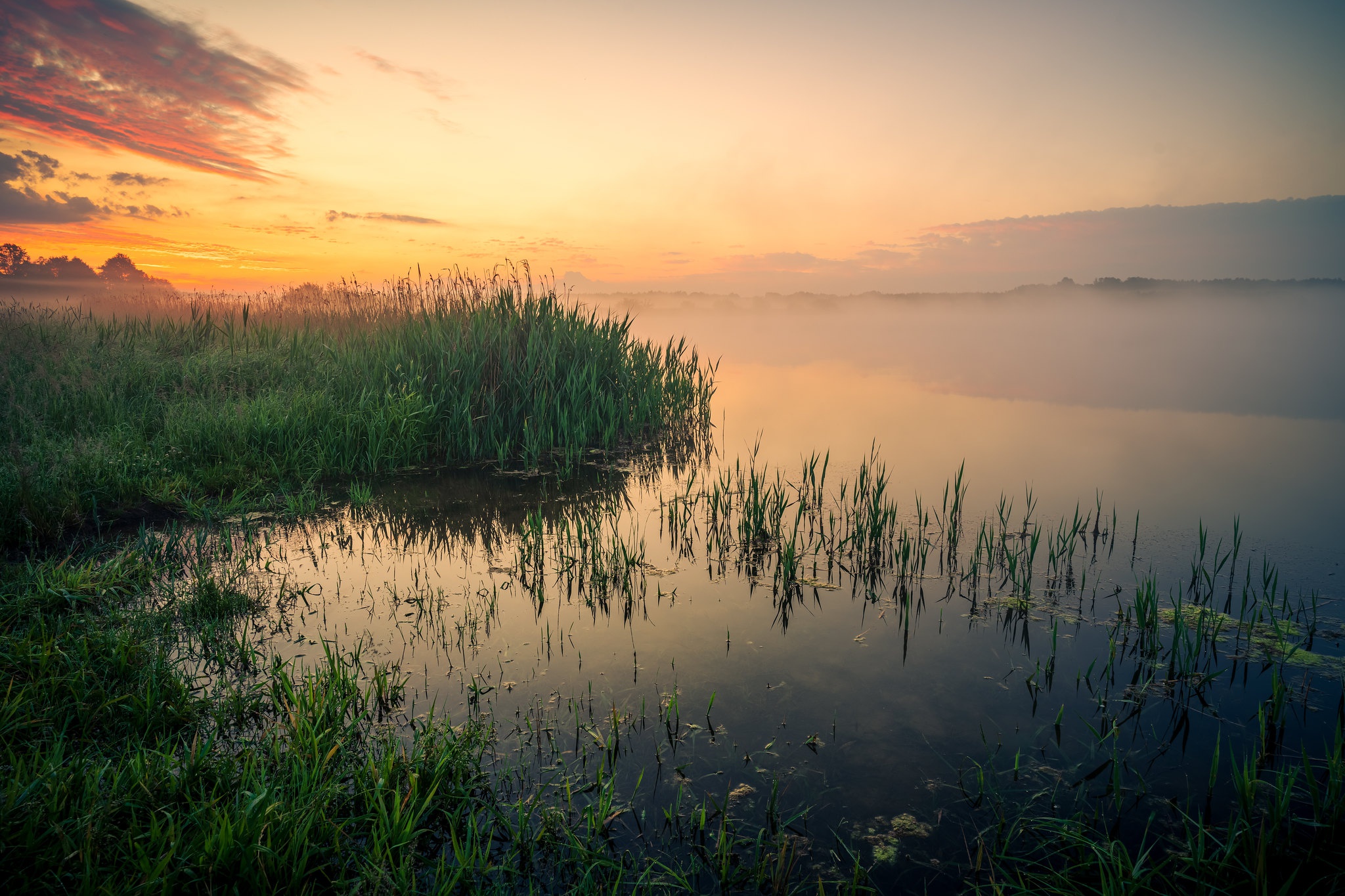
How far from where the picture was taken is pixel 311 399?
974cm

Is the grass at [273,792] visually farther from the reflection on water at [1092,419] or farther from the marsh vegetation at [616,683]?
the reflection on water at [1092,419]

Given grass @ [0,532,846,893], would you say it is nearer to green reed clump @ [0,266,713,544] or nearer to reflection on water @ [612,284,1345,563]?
green reed clump @ [0,266,713,544]

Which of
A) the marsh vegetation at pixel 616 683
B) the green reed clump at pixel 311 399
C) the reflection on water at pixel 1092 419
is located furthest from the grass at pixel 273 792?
the reflection on water at pixel 1092 419

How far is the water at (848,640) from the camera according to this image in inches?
132

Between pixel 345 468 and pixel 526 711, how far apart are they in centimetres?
634

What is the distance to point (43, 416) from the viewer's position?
8.92 m

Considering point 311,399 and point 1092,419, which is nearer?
point 311,399

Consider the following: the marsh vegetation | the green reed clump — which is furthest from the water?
the green reed clump

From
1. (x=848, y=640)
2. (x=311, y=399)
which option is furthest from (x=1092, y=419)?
(x=311, y=399)

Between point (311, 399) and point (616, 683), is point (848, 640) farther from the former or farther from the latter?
point (311, 399)

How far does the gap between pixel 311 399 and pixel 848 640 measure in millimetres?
8974

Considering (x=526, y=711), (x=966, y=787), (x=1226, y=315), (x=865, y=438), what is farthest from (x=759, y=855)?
(x=1226, y=315)

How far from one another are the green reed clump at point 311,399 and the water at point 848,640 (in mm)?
1115

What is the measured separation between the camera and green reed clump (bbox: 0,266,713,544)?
24.3 feet
